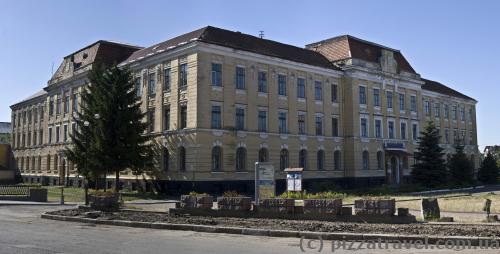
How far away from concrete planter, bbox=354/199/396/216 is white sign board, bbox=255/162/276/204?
695 cm

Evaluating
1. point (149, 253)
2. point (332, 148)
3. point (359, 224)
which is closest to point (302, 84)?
point (332, 148)

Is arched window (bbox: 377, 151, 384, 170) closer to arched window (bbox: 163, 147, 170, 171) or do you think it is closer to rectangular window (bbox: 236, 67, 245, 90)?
rectangular window (bbox: 236, 67, 245, 90)

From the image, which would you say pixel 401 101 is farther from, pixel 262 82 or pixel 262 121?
pixel 262 121

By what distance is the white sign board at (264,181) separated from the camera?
2366 centimetres

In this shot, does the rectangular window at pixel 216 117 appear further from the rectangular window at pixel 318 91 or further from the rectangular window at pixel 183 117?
the rectangular window at pixel 318 91

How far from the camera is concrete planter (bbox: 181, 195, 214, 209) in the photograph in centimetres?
2097

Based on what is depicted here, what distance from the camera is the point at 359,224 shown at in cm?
1634

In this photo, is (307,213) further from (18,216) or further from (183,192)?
(183,192)

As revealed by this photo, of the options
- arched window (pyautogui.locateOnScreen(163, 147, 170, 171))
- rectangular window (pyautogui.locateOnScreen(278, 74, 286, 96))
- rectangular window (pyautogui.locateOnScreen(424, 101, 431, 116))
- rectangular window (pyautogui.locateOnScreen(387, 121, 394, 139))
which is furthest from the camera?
rectangular window (pyautogui.locateOnScreen(424, 101, 431, 116))

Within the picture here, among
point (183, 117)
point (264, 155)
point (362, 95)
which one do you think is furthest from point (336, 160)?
point (183, 117)

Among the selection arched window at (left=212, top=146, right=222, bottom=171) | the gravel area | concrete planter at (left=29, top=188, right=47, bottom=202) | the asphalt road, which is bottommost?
the asphalt road

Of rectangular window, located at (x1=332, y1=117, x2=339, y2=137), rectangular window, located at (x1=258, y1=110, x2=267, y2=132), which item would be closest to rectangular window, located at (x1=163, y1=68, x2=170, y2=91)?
rectangular window, located at (x1=258, y1=110, x2=267, y2=132)

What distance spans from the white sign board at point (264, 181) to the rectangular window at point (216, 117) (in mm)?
18450

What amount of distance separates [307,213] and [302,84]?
107 ft
